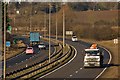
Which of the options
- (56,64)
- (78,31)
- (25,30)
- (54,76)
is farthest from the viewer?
(25,30)

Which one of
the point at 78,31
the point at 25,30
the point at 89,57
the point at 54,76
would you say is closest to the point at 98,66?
the point at 89,57

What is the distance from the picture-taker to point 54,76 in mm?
46594

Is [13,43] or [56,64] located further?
[13,43]

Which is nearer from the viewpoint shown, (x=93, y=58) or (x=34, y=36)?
A: (x=93, y=58)

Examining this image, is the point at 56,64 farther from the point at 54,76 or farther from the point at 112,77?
the point at 112,77

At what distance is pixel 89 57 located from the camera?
53.1 m

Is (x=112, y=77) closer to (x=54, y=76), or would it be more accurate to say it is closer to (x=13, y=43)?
(x=54, y=76)

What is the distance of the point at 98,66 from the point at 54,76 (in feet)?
30.4

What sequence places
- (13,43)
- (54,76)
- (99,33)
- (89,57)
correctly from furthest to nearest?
(99,33), (13,43), (89,57), (54,76)

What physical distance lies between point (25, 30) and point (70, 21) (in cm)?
1765

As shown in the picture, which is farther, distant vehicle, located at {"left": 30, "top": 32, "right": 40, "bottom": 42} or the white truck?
distant vehicle, located at {"left": 30, "top": 32, "right": 40, "bottom": 42}

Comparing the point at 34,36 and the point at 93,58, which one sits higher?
the point at 93,58

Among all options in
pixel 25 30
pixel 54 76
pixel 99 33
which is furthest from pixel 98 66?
pixel 25 30

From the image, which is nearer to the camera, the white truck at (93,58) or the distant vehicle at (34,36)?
the white truck at (93,58)
